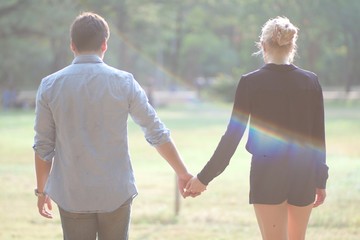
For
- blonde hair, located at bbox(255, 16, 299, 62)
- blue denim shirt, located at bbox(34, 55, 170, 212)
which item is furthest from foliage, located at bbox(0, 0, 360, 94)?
blue denim shirt, located at bbox(34, 55, 170, 212)

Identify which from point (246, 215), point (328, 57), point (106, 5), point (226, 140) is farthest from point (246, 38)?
point (226, 140)

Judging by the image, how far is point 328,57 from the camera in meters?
65.8

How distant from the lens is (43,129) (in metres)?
3.51

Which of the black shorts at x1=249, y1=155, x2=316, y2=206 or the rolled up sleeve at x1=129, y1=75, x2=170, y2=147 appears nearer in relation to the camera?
the rolled up sleeve at x1=129, y1=75, x2=170, y2=147

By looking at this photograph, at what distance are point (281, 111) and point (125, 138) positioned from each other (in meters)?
0.84

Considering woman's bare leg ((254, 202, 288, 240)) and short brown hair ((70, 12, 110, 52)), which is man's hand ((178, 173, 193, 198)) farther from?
short brown hair ((70, 12, 110, 52))

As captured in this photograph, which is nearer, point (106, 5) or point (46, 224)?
point (46, 224)

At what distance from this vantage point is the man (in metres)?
3.38

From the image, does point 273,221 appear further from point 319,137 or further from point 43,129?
point 43,129

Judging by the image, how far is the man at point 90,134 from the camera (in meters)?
3.38

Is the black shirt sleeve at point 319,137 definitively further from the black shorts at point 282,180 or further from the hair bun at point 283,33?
the hair bun at point 283,33

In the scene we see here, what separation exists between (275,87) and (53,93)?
3.75 ft

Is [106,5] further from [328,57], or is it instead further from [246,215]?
[246,215]

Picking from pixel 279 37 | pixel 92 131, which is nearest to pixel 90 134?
pixel 92 131
